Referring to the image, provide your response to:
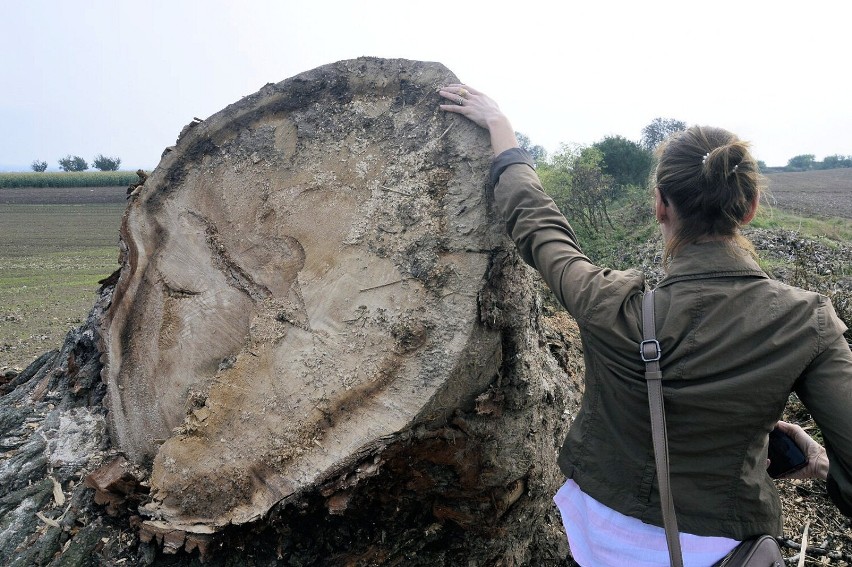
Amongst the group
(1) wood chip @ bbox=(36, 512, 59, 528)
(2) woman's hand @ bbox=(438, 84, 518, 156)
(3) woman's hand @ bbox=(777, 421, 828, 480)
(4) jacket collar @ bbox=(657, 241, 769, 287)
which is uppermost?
(2) woman's hand @ bbox=(438, 84, 518, 156)

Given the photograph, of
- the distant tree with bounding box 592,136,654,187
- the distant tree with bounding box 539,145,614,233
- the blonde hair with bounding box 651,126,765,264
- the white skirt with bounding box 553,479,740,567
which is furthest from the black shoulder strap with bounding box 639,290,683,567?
the distant tree with bounding box 592,136,654,187

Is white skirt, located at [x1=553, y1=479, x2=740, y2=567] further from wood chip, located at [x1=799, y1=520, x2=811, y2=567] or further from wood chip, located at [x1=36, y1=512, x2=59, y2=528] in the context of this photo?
wood chip, located at [x1=36, y1=512, x2=59, y2=528]

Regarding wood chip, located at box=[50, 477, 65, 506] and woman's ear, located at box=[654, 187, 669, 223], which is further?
wood chip, located at box=[50, 477, 65, 506]

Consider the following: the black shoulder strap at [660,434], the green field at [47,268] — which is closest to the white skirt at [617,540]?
the black shoulder strap at [660,434]

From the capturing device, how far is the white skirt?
4.04ft

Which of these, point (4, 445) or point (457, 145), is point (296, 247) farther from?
point (4, 445)

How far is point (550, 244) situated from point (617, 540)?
72 cm

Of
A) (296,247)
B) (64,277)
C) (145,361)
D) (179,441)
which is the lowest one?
(64,277)

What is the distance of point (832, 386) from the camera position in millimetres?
1089

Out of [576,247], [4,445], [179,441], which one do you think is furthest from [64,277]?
[576,247]

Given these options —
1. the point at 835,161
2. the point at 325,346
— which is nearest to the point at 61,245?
the point at 325,346

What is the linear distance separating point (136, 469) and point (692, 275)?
2.05 meters

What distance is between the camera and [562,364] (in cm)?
293

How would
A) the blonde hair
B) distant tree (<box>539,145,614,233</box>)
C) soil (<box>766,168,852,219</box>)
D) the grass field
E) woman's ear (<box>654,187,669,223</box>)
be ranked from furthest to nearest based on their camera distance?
distant tree (<box>539,145,614,233</box>) → soil (<box>766,168,852,219</box>) → the grass field → woman's ear (<box>654,187,669,223</box>) → the blonde hair
